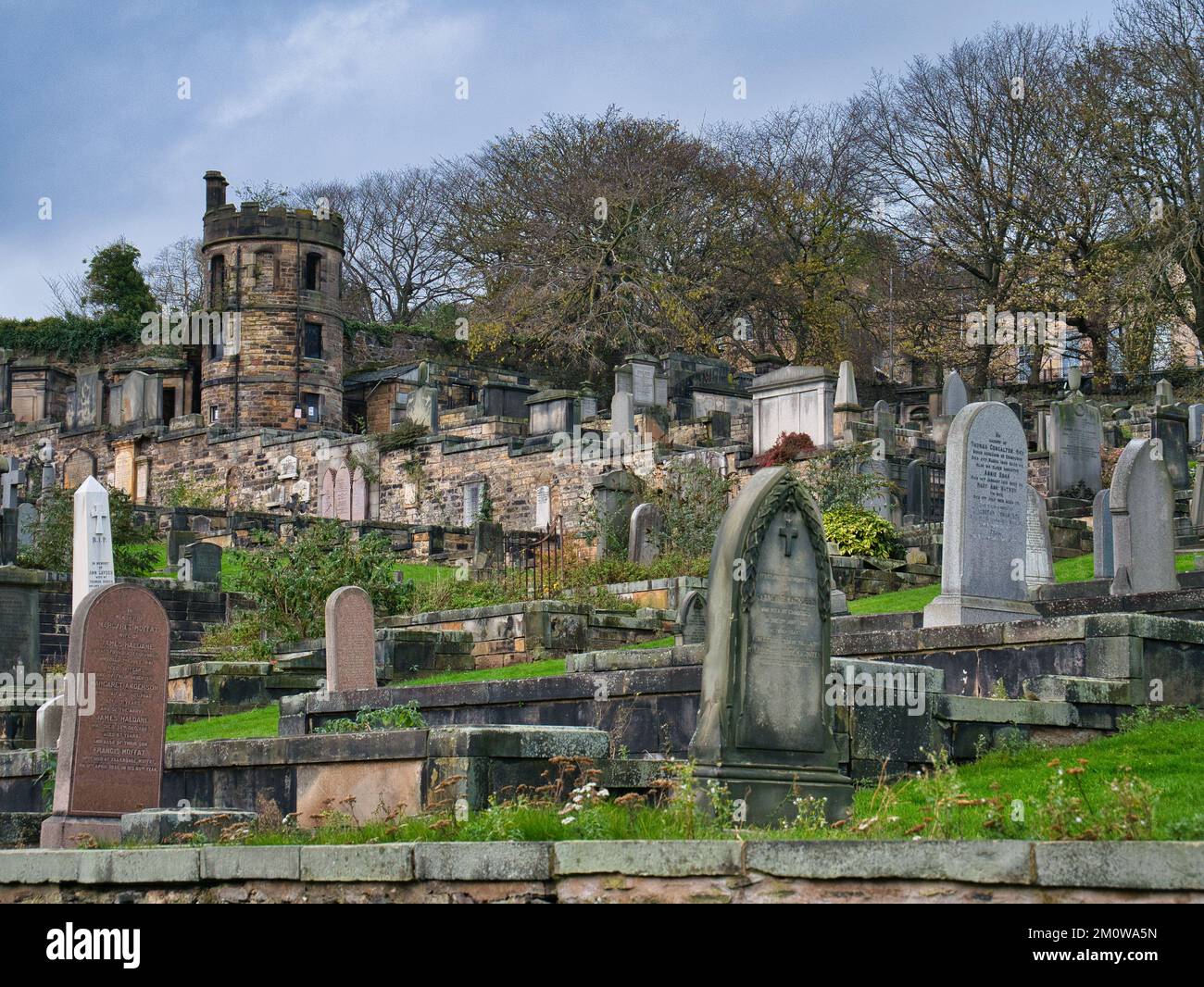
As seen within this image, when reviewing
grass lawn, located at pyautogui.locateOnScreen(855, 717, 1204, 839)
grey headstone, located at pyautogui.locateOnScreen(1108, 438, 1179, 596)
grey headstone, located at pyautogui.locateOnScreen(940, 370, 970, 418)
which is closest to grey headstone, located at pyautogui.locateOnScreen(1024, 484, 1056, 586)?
grey headstone, located at pyautogui.locateOnScreen(1108, 438, 1179, 596)

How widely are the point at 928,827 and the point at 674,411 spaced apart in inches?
1414

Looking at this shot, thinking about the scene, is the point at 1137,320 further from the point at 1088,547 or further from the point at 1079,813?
the point at 1079,813

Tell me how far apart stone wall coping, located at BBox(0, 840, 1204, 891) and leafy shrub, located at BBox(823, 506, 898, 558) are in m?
16.2

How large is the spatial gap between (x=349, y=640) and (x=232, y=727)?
67.8 inches

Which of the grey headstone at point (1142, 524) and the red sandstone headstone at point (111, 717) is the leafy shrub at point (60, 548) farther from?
the grey headstone at point (1142, 524)

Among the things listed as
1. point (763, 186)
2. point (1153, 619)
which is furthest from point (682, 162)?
point (1153, 619)

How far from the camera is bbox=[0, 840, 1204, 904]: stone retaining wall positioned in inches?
253

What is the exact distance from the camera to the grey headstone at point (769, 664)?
382 inches

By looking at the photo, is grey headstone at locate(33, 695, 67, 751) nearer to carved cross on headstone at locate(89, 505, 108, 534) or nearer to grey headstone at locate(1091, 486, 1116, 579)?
carved cross on headstone at locate(89, 505, 108, 534)

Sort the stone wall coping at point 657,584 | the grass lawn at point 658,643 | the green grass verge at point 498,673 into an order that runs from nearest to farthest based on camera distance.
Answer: the green grass verge at point 498,673 → the grass lawn at point 658,643 → the stone wall coping at point 657,584

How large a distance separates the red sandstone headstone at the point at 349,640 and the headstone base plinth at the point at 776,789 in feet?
24.3

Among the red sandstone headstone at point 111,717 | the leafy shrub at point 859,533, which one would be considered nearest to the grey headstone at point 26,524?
the leafy shrub at point 859,533
